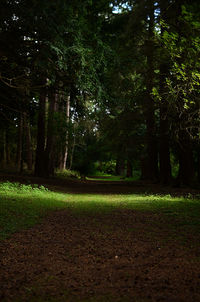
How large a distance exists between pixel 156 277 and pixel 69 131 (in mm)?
21527

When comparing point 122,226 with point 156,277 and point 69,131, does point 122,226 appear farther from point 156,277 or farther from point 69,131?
point 69,131

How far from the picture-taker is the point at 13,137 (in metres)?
38.2

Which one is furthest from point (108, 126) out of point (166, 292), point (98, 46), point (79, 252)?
point (166, 292)

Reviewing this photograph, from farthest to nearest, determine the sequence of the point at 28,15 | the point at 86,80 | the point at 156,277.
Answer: the point at 86,80 < the point at 28,15 < the point at 156,277

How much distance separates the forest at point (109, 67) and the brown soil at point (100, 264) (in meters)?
4.05

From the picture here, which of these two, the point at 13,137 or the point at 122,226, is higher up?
the point at 13,137

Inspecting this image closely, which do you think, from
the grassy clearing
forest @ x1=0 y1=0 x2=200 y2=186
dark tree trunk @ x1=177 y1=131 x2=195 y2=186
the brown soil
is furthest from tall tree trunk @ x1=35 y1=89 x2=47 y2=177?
the brown soil

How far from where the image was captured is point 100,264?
4.16m

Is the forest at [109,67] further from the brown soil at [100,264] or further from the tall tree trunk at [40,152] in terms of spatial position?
the brown soil at [100,264]

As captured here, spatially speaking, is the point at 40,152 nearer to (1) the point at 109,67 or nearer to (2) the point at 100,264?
(1) the point at 109,67

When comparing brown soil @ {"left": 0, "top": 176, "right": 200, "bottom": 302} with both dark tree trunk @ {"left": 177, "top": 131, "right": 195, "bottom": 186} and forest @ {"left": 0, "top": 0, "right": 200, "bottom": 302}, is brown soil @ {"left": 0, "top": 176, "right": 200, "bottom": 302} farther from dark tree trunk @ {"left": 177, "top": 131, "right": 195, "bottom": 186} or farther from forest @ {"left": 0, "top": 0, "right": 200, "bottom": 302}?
dark tree trunk @ {"left": 177, "top": 131, "right": 195, "bottom": 186}

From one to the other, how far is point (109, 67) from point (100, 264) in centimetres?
1122

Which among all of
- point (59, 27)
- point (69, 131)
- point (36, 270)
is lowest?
point (36, 270)

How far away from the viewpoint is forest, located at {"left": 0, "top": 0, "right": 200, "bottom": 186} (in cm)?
920
